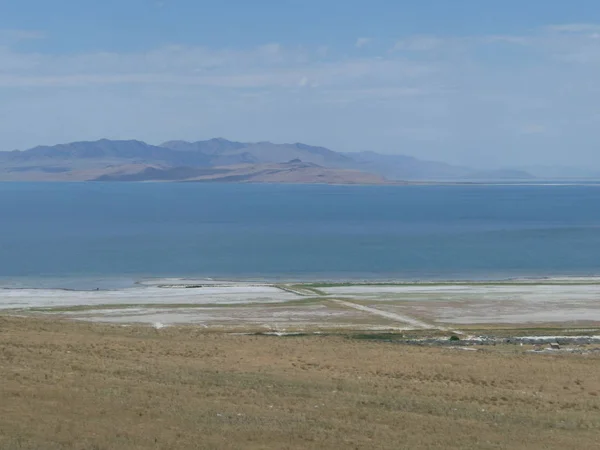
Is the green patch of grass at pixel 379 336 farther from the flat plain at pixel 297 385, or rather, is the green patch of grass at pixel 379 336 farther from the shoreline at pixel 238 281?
the shoreline at pixel 238 281

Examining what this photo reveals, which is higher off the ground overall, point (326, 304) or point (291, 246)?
point (291, 246)

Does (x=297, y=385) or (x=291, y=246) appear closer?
(x=297, y=385)

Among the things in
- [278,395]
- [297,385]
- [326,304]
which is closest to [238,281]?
[326,304]

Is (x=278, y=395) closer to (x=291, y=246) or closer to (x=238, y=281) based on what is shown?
(x=238, y=281)

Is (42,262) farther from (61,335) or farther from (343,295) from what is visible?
(61,335)

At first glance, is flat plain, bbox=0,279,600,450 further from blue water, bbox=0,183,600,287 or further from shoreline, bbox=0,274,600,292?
blue water, bbox=0,183,600,287

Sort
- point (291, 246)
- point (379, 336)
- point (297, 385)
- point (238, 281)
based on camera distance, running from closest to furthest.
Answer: point (297, 385)
point (379, 336)
point (238, 281)
point (291, 246)

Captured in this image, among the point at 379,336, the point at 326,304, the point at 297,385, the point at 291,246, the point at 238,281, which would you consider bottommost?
the point at 379,336
